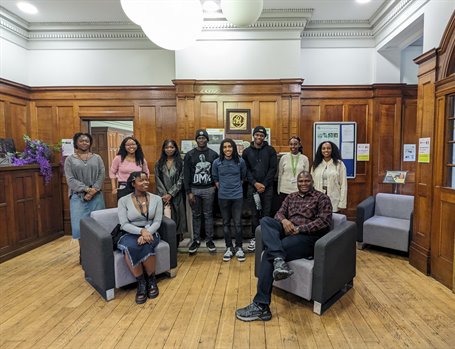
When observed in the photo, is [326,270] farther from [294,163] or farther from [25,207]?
[25,207]

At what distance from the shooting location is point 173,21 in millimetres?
1867

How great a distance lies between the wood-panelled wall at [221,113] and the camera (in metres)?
4.47

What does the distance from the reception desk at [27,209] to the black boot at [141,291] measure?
2207 millimetres

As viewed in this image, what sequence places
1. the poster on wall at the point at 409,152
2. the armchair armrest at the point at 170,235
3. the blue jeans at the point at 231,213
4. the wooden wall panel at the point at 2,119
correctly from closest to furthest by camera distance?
1. the armchair armrest at the point at 170,235
2. the blue jeans at the point at 231,213
3. the wooden wall panel at the point at 2,119
4. the poster on wall at the point at 409,152

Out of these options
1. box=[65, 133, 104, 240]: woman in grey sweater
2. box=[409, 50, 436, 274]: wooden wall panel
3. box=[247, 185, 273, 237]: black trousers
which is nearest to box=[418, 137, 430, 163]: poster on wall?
box=[409, 50, 436, 274]: wooden wall panel

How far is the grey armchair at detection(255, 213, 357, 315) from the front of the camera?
7.60ft

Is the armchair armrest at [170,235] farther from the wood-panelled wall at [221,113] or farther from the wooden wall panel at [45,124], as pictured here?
the wooden wall panel at [45,124]

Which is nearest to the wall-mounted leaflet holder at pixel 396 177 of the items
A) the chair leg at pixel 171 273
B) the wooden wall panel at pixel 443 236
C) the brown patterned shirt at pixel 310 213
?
the wooden wall panel at pixel 443 236

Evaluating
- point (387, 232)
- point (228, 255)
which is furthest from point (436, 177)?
point (228, 255)

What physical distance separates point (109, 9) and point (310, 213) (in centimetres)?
391

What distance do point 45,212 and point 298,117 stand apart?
416cm

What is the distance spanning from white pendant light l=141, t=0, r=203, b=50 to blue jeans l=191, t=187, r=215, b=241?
1.90 m

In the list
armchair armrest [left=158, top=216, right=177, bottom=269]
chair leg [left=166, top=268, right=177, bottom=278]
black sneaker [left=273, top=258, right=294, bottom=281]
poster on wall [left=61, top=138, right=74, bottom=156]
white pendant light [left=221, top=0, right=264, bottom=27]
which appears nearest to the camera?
white pendant light [left=221, top=0, right=264, bottom=27]

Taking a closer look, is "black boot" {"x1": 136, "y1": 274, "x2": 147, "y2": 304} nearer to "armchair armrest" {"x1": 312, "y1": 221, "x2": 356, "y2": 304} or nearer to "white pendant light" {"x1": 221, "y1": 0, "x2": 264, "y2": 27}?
"armchair armrest" {"x1": 312, "y1": 221, "x2": 356, "y2": 304}
